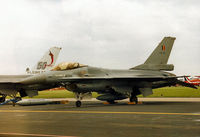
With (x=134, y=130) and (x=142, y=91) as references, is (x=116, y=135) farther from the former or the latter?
(x=142, y=91)

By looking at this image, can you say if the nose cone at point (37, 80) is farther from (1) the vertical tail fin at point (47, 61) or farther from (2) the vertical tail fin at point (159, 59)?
(1) the vertical tail fin at point (47, 61)

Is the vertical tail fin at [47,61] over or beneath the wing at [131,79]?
over

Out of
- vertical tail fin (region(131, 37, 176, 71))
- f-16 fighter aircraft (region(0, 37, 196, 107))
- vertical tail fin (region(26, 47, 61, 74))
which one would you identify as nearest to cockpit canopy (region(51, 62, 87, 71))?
f-16 fighter aircraft (region(0, 37, 196, 107))

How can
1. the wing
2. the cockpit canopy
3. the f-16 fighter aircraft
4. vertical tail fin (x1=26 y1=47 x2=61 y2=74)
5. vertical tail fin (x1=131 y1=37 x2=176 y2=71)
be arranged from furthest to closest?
vertical tail fin (x1=26 y1=47 x2=61 y2=74) < vertical tail fin (x1=131 y1=37 x2=176 y2=71) < the cockpit canopy < the f-16 fighter aircraft < the wing

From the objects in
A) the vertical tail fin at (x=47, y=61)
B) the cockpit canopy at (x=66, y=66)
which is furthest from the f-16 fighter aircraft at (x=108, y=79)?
the vertical tail fin at (x=47, y=61)

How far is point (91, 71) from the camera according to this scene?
62.8 feet

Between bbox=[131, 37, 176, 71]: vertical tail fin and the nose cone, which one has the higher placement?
bbox=[131, 37, 176, 71]: vertical tail fin

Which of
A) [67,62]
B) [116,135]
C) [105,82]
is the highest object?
[67,62]

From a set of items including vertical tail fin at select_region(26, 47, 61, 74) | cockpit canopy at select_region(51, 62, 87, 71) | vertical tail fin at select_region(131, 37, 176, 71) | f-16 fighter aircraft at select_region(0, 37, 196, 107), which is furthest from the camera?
vertical tail fin at select_region(26, 47, 61, 74)

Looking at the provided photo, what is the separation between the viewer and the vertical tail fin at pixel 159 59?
71.5ft

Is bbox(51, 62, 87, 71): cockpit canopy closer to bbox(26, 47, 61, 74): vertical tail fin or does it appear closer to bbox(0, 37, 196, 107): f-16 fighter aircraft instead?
bbox(0, 37, 196, 107): f-16 fighter aircraft

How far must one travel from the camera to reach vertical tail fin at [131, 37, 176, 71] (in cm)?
2178

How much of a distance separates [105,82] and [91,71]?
1.18 metres

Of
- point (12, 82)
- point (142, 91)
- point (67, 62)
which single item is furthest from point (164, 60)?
point (12, 82)
